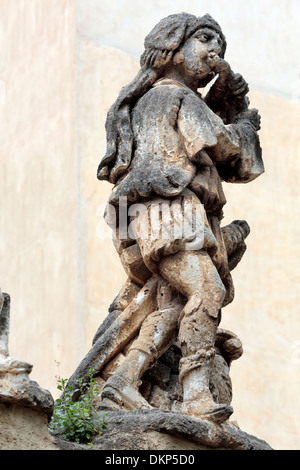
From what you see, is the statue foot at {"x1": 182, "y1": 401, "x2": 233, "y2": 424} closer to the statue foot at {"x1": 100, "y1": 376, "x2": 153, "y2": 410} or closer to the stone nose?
the statue foot at {"x1": 100, "y1": 376, "x2": 153, "y2": 410}

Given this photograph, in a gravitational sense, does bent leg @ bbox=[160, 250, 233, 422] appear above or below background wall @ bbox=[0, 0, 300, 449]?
below

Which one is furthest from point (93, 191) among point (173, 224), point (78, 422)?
point (78, 422)

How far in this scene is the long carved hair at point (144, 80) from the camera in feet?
24.9

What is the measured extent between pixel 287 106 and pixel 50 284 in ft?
9.93

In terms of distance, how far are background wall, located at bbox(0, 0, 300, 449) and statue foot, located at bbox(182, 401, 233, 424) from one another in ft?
16.3

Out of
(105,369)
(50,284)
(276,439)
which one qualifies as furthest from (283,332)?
(105,369)

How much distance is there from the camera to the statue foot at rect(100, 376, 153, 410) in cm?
699

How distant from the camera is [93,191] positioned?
494 inches

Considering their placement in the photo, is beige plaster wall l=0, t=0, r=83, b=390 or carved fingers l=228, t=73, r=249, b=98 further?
beige plaster wall l=0, t=0, r=83, b=390

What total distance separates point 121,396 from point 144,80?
1.78m

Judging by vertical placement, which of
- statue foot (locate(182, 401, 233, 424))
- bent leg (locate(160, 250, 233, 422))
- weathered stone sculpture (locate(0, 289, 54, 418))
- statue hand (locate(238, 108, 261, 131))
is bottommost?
weathered stone sculpture (locate(0, 289, 54, 418))

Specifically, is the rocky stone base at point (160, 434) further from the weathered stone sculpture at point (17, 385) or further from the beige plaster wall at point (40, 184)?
the beige plaster wall at point (40, 184)

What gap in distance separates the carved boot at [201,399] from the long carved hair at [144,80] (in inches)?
47.0

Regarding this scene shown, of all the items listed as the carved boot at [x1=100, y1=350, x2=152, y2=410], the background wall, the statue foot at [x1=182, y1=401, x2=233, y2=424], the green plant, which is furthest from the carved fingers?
the background wall
